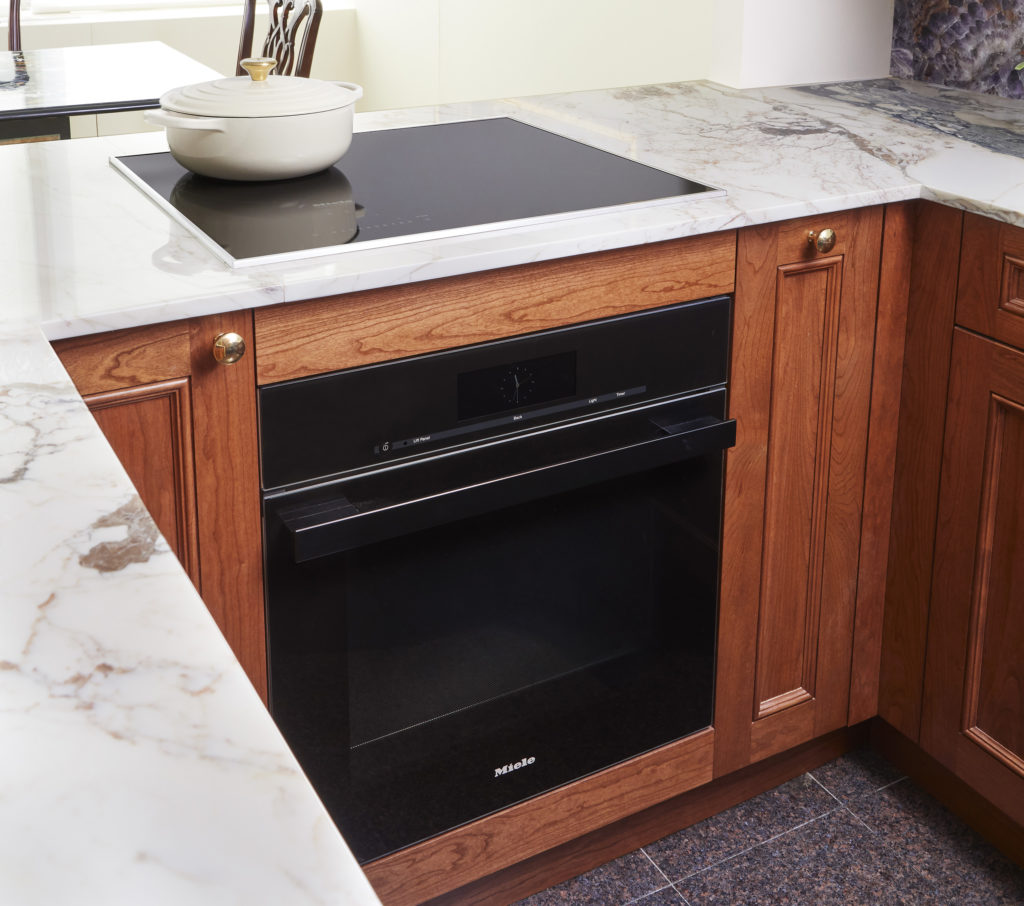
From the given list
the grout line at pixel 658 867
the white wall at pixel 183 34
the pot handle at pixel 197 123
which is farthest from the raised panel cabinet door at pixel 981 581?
the white wall at pixel 183 34

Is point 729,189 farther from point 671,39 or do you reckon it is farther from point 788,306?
point 671,39

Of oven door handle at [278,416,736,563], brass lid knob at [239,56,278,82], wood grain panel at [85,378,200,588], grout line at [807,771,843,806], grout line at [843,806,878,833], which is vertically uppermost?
brass lid knob at [239,56,278,82]

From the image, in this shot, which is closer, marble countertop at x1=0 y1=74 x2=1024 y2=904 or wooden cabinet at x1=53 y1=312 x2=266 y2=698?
marble countertop at x1=0 y1=74 x2=1024 y2=904

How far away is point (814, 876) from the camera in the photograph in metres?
1.74

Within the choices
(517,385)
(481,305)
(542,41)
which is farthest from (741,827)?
(542,41)

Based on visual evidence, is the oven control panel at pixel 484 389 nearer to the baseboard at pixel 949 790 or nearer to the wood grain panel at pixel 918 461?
the wood grain panel at pixel 918 461

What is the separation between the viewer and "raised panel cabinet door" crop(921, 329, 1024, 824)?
159 cm

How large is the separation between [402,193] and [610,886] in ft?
3.29

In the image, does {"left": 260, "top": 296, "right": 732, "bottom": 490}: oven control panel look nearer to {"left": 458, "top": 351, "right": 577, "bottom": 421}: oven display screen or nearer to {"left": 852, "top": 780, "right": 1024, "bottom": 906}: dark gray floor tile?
{"left": 458, "top": 351, "right": 577, "bottom": 421}: oven display screen

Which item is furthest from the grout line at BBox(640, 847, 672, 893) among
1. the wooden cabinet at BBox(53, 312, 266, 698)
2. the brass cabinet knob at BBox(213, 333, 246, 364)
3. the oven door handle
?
the brass cabinet knob at BBox(213, 333, 246, 364)

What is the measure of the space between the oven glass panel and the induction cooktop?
1.12 ft

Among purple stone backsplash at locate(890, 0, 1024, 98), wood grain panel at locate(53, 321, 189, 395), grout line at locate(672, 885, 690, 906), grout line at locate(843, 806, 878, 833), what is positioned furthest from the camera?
purple stone backsplash at locate(890, 0, 1024, 98)

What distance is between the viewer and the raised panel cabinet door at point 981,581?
1.59 meters

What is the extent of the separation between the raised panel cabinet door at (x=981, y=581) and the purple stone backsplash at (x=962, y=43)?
0.74 metres
